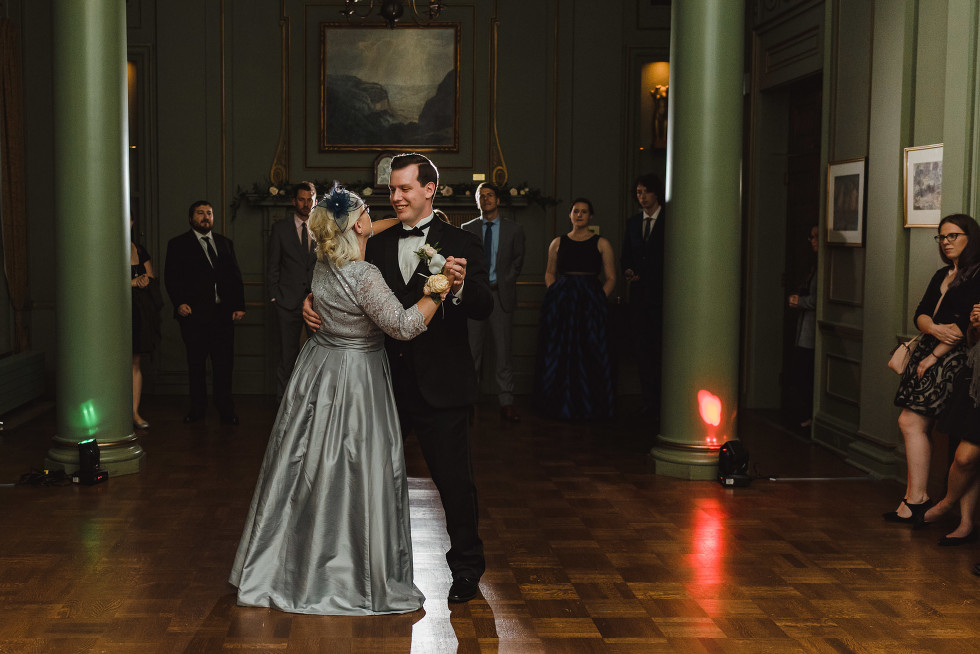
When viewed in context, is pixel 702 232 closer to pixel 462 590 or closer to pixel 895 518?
pixel 895 518

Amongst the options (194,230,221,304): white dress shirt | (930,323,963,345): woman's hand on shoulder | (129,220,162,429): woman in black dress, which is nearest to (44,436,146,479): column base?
(129,220,162,429): woman in black dress

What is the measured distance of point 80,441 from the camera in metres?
5.85

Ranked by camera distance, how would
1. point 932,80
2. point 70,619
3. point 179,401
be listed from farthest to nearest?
point 179,401 < point 932,80 < point 70,619

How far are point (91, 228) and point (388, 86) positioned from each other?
3.95m

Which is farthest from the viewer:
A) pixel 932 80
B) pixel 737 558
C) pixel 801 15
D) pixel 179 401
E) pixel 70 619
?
pixel 179 401

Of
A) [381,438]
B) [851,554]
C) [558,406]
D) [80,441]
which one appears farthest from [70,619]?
[558,406]

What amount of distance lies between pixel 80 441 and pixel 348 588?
280 cm

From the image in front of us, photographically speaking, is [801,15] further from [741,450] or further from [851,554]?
[851,554]

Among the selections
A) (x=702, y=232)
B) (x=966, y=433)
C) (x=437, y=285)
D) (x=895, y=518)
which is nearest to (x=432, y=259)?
(x=437, y=285)

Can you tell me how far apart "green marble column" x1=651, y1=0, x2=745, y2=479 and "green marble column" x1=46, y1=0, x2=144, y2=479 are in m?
3.13

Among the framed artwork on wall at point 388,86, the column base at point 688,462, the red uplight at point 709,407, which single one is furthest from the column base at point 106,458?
the framed artwork on wall at point 388,86

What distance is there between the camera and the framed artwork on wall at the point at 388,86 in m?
9.15

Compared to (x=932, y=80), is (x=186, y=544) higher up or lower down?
lower down

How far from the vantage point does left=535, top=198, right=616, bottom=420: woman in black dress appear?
7949mm
